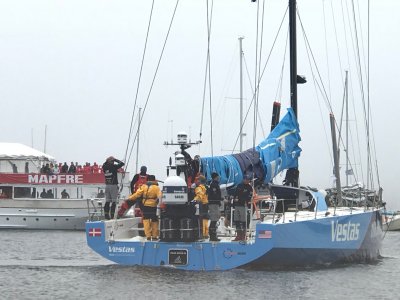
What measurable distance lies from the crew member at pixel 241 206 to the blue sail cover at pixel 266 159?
1589mm

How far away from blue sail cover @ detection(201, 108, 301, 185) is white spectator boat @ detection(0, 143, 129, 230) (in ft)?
90.0

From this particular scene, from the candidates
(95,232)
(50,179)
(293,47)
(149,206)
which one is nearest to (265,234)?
(149,206)

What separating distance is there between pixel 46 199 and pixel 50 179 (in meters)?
1.25

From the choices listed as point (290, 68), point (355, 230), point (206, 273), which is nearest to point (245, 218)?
point (206, 273)

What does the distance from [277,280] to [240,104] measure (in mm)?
31609

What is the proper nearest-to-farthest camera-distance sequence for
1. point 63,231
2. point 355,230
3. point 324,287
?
1. point 324,287
2. point 355,230
3. point 63,231

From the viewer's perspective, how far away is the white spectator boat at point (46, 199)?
4938cm

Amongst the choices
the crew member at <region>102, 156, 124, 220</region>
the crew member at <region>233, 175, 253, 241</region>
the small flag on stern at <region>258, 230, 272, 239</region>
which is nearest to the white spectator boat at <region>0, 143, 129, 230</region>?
the crew member at <region>102, 156, 124, 220</region>

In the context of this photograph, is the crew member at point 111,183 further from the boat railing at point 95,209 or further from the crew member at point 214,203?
the crew member at point 214,203

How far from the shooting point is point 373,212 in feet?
72.3

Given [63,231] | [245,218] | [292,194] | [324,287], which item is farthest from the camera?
[63,231]

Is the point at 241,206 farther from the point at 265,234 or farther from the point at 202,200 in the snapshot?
the point at 265,234

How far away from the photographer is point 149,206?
1938 centimetres

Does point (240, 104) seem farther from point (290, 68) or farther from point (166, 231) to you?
point (166, 231)
